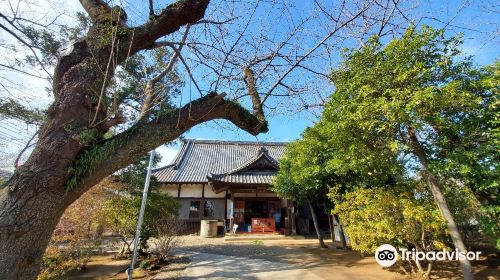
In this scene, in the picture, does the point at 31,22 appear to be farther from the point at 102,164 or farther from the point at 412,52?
the point at 412,52

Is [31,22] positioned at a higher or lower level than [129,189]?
higher

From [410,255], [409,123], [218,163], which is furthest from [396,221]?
[218,163]

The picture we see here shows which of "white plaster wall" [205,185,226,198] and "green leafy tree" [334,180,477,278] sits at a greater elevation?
"white plaster wall" [205,185,226,198]

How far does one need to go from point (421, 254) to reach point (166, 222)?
23.9 feet

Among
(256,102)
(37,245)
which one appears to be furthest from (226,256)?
(37,245)

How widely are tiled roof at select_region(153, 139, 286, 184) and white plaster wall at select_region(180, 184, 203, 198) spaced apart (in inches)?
19.3

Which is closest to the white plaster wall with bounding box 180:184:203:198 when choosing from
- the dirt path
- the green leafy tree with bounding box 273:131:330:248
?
the dirt path

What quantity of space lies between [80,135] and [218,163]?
59.2 ft

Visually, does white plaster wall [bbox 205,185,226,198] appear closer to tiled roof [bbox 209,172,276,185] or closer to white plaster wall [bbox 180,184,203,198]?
white plaster wall [bbox 180,184,203,198]

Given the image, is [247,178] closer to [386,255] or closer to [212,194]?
[212,194]

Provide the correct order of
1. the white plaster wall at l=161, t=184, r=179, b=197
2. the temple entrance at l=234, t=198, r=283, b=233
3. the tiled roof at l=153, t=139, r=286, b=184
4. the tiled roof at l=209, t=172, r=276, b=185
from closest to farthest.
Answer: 1. the tiled roof at l=209, t=172, r=276, b=185
2. the temple entrance at l=234, t=198, r=283, b=233
3. the tiled roof at l=153, t=139, r=286, b=184
4. the white plaster wall at l=161, t=184, r=179, b=197

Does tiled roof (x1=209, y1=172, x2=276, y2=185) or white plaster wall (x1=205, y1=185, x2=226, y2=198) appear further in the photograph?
white plaster wall (x1=205, y1=185, x2=226, y2=198)

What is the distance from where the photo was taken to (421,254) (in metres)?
6.01

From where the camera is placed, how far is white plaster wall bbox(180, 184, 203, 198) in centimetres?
1767
